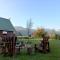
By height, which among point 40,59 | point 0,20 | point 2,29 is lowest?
point 40,59

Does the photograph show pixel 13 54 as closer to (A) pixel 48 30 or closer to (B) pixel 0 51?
(B) pixel 0 51

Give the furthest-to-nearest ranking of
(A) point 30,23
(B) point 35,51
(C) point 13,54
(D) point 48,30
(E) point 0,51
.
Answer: (D) point 48,30 → (A) point 30,23 → (B) point 35,51 → (E) point 0,51 → (C) point 13,54

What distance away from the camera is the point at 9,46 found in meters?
12.6

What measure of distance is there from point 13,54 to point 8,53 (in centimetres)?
51

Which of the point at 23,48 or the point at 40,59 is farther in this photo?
the point at 23,48

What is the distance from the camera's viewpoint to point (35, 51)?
14891 mm

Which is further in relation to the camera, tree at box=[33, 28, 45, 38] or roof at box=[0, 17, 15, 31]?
tree at box=[33, 28, 45, 38]

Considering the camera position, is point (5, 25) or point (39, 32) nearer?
point (5, 25)

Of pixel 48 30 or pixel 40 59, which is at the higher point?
pixel 48 30

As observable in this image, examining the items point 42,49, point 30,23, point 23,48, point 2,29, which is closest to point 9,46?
point 23,48

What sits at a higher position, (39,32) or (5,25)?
(5,25)

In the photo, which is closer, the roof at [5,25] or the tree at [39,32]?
the roof at [5,25]

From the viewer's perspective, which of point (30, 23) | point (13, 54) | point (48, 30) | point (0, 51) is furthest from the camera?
point (48, 30)

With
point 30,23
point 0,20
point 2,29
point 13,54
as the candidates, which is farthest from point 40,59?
point 30,23
